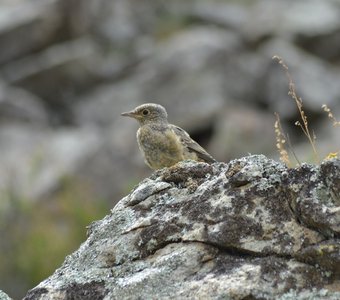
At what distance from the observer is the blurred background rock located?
69.3 ft

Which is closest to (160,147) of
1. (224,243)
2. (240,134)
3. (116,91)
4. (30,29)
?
(224,243)

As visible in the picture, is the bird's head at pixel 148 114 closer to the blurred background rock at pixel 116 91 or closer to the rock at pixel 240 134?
the blurred background rock at pixel 116 91

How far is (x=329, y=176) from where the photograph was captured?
5.60 metres

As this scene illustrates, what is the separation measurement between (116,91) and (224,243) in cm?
2297

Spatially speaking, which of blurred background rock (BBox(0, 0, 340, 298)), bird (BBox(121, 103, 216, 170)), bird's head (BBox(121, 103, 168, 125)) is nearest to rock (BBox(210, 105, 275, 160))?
blurred background rock (BBox(0, 0, 340, 298))

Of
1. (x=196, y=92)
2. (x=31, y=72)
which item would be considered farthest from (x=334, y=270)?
(x=31, y=72)

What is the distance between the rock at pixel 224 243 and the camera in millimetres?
5344

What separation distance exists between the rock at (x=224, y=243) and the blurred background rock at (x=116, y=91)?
11710 mm

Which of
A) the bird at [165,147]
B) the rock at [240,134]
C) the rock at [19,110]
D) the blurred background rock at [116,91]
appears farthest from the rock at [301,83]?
the bird at [165,147]

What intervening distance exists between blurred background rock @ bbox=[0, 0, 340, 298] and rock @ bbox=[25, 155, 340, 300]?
11710mm

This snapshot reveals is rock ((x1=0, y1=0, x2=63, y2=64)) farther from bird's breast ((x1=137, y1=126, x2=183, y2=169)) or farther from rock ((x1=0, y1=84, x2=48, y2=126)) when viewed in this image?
bird's breast ((x1=137, y1=126, x2=183, y2=169))

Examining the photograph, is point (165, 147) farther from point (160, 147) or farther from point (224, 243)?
point (224, 243)

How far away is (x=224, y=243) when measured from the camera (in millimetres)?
5691

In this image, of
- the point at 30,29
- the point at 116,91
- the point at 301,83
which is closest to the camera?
the point at 301,83
